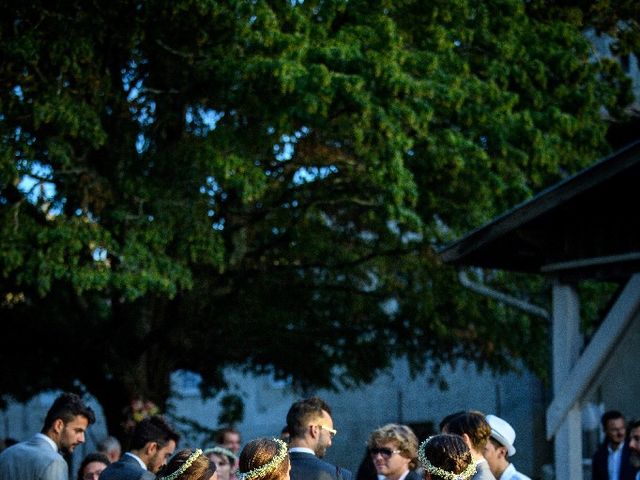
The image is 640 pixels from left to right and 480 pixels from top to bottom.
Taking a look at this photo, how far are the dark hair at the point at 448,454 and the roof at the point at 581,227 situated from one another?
566cm

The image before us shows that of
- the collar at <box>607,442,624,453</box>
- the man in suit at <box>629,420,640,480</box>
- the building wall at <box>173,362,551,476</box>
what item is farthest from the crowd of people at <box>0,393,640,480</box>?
the building wall at <box>173,362,551,476</box>

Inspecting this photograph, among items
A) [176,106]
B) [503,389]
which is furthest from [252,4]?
[503,389]

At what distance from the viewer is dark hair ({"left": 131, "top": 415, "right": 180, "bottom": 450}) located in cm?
786

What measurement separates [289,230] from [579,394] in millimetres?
7690

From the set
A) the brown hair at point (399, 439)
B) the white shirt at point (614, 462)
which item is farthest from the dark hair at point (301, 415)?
the white shirt at point (614, 462)

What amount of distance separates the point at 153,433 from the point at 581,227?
5.88 metres

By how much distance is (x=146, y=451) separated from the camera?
309 inches

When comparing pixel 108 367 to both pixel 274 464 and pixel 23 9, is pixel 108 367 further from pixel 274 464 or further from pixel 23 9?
pixel 274 464

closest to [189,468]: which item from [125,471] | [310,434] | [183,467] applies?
[183,467]

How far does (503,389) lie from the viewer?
27.6 meters

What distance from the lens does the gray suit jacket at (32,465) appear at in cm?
782

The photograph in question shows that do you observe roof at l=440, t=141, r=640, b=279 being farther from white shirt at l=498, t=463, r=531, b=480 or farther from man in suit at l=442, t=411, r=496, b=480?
man in suit at l=442, t=411, r=496, b=480

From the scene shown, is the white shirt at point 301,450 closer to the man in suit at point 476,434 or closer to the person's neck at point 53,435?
→ the man in suit at point 476,434

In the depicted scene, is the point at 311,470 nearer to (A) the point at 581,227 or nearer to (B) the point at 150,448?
(B) the point at 150,448
